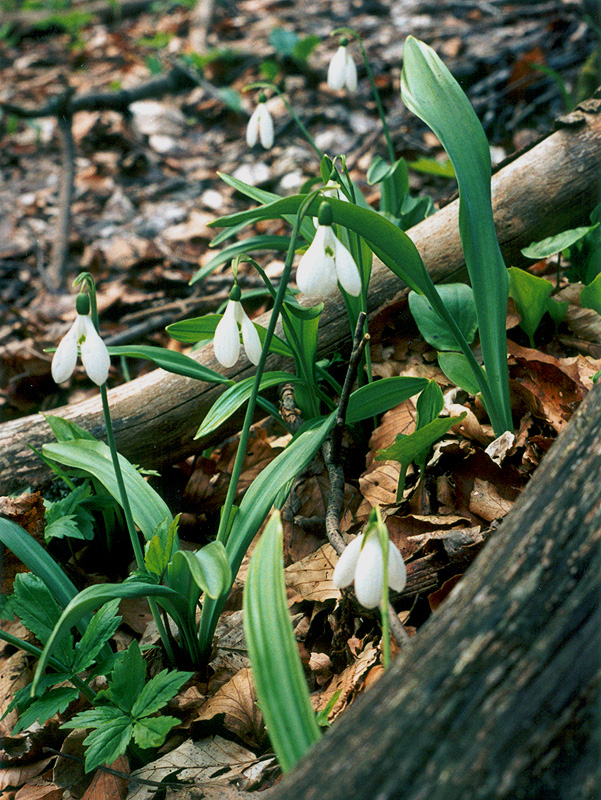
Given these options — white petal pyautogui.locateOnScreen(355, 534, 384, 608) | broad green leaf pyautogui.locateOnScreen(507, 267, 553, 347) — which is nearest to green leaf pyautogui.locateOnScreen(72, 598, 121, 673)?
white petal pyautogui.locateOnScreen(355, 534, 384, 608)

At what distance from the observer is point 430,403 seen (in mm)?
1488

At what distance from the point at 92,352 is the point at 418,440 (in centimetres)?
74

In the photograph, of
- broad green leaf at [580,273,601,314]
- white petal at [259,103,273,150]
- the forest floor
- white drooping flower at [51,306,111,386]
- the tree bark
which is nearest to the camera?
the tree bark

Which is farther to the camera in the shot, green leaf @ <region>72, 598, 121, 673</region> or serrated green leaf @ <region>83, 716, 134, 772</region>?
green leaf @ <region>72, 598, 121, 673</region>

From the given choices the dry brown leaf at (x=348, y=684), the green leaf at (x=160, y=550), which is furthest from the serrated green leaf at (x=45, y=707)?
the dry brown leaf at (x=348, y=684)

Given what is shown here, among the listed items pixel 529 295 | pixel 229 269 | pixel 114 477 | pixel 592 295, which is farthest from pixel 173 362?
pixel 229 269

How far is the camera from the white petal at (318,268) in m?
1.12

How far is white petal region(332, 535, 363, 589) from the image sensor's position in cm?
100

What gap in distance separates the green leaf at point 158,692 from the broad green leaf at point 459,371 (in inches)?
39.7

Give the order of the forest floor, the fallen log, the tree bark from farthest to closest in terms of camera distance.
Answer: the fallen log, the forest floor, the tree bark

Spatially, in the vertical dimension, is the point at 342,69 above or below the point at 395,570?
above

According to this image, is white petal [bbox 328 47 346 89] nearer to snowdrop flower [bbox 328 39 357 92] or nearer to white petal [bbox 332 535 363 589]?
snowdrop flower [bbox 328 39 357 92]

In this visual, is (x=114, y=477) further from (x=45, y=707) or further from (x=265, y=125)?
(x=265, y=125)

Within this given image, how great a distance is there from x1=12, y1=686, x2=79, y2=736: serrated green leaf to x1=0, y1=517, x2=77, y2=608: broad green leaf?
0.23 meters
